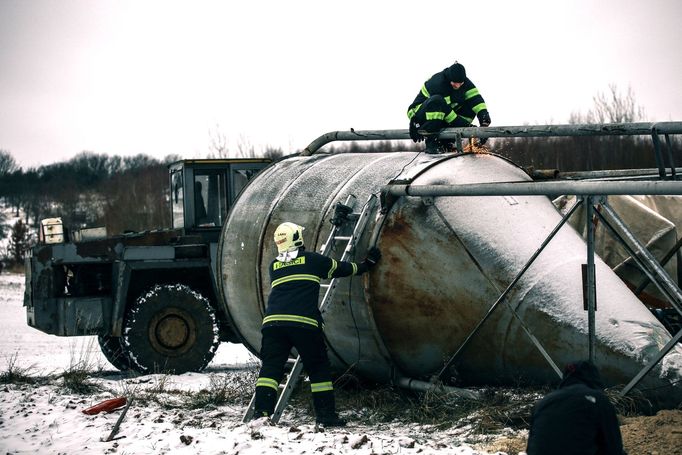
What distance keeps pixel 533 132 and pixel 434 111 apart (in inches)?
43.1

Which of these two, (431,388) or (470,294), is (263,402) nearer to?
(431,388)

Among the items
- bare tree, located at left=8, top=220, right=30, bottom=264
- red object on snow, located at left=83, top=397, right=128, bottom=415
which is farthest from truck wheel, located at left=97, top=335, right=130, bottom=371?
bare tree, located at left=8, top=220, right=30, bottom=264

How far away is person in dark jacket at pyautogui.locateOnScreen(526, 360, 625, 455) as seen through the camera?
4.67 metres

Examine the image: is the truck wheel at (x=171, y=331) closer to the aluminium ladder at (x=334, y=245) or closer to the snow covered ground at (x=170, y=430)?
the snow covered ground at (x=170, y=430)

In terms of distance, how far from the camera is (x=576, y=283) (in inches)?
309

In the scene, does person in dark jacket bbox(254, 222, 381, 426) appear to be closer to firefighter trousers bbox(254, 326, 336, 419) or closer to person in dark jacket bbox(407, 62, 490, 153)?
firefighter trousers bbox(254, 326, 336, 419)

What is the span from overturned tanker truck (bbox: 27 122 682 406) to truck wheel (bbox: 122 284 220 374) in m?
4.05

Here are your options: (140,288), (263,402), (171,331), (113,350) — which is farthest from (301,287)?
(113,350)

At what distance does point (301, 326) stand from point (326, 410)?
0.73 metres

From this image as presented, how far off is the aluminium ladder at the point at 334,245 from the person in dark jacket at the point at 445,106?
3.27 ft

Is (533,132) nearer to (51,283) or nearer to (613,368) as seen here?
(613,368)

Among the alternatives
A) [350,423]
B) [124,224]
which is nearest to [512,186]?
[350,423]

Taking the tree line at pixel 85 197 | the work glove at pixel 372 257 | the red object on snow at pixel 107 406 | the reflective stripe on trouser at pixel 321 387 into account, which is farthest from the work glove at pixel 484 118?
the tree line at pixel 85 197

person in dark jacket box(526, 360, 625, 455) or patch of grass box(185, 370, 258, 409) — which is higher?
person in dark jacket box(526, 360, 625, 455)
